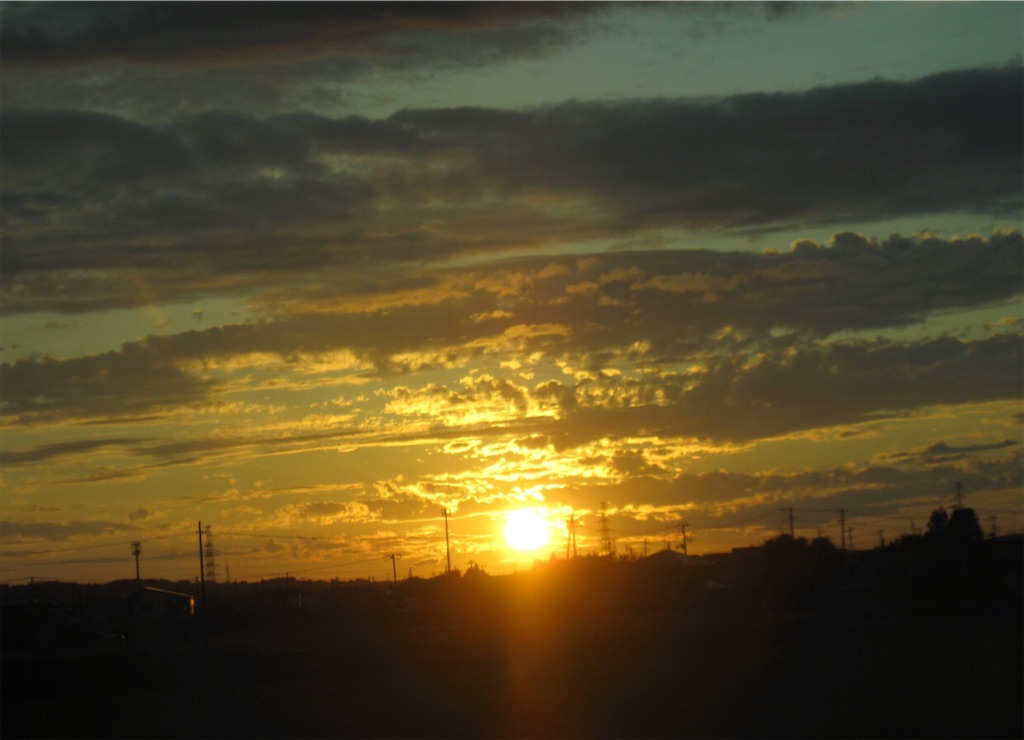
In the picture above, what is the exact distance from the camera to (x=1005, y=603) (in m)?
57.3

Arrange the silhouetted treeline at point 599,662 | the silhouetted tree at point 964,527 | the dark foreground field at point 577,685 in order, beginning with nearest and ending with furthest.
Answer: the dark foreground field at point 577,685 < the silhouetted treeline at point 599,662 < the silhouetted tree at point 964,527

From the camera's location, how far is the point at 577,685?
31.0 metres

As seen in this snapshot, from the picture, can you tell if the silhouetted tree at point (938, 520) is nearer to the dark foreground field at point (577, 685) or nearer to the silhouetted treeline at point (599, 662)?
the silhouetted treeline at point (599, 662)

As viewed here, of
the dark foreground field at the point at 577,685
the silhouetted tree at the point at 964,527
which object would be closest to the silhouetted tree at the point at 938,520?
the silhouetted tree at the point at 964,527

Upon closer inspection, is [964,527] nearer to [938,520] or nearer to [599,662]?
[938,520]

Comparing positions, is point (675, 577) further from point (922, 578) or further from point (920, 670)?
point (920, 670)

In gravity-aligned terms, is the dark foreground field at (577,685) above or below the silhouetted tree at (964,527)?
below

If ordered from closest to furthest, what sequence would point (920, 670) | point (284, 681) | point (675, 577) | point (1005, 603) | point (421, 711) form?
point (421, 711) → point (920, 670) → point (284, 681) → point (1005, 603) → point (675, 577)

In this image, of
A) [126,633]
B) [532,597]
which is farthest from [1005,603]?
[126,633]

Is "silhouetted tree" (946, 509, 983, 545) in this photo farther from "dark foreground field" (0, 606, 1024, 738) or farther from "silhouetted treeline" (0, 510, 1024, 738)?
"dark foreground field" (0, 606, 1024, 738)

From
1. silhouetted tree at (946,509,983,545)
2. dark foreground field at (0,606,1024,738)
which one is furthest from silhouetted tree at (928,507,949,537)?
dark foreground field at (0,606,1024,738)

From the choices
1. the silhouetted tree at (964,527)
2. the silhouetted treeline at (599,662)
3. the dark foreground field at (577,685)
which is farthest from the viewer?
the silhouetted tree at (964,527)

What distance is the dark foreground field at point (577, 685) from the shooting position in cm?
2455

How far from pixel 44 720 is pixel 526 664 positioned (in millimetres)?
15085
